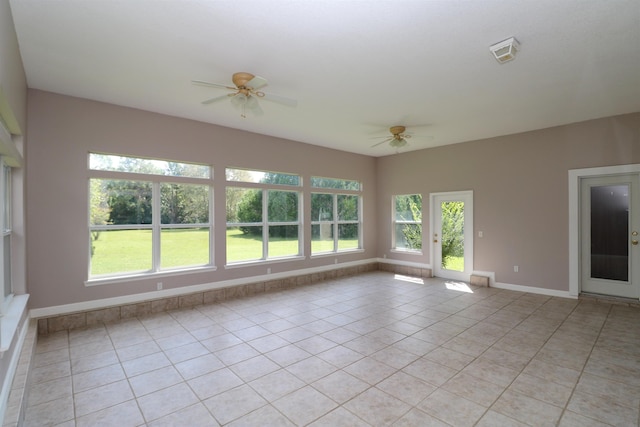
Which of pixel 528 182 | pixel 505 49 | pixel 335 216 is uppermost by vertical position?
pixel 505 49

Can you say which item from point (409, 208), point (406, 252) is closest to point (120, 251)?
point (406, 252)

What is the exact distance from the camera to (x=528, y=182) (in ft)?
18.2

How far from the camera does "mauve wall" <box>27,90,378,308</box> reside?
12.1 ft

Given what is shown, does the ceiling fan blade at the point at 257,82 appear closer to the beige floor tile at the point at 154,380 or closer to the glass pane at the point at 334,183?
the beige floor tile at the point at 154,380

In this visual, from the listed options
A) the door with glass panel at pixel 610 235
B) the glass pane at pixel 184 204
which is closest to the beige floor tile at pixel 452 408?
the glass pane at pixel 184 204

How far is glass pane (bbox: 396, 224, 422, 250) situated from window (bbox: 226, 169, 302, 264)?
2.70m

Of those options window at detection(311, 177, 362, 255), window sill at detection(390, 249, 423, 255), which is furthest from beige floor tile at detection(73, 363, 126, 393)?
window sill at detection(390, 249, 423, 255)

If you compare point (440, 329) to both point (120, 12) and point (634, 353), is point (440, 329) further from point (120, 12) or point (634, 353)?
point (120, 12)

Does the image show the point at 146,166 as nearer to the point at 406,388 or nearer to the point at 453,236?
the point at 406,388

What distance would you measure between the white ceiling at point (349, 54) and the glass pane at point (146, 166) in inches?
30.2

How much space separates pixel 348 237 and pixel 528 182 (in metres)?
3.84

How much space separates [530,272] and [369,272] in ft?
10.9

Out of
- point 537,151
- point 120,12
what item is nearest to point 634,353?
point 537,151

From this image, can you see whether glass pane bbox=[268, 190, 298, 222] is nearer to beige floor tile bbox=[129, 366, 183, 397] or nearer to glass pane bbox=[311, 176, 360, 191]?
glass pane bbox=[311, 176, 360, 191]
